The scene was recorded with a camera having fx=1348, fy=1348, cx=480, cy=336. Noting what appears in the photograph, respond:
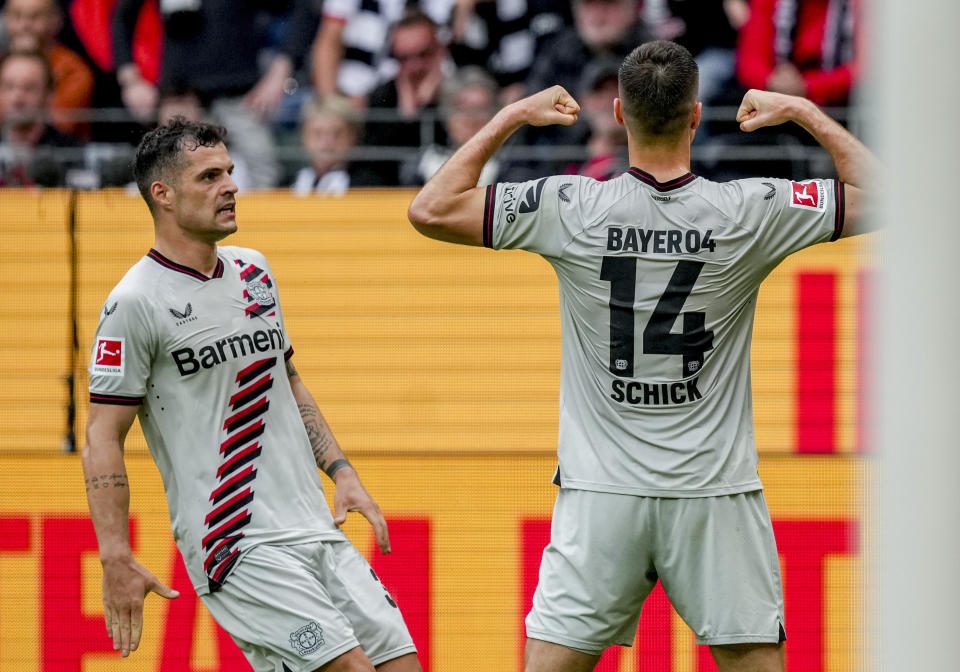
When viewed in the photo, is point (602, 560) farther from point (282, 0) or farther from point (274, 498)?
point (282, 0)

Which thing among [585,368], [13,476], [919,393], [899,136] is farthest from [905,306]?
[13,476]

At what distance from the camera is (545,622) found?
414 cm

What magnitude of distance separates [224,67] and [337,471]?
5.76 meters

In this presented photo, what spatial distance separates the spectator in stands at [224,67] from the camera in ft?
32.0

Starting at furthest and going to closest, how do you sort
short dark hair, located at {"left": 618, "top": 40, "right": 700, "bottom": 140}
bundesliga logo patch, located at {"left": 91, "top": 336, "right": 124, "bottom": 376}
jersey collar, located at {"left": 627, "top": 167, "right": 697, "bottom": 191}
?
1. bundesliga logo patch, located at {"left": 91, "top": 336, "right": 124, "bottom": 376}
2. jersey collar, located at {"left": 627, "top": 167, "right": 697, "bottom": 191}
3. short dark hair, located at {"left": 618, "top": 40, "right": 700, "bottom": 140}

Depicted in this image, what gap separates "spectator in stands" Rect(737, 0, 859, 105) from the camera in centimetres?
925

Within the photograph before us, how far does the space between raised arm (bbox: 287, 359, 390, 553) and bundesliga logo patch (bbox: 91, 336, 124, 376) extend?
0.70 metres

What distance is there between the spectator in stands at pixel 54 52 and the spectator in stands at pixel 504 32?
284cm

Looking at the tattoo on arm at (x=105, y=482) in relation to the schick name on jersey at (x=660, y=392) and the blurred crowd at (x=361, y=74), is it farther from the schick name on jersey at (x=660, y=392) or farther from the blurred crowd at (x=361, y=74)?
the blurred crowd at (x=361, y=74)

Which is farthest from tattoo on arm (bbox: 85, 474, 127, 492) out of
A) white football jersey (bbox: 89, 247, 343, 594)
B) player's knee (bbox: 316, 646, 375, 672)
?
player's knee (bbox: 316, 646, 375, 672)

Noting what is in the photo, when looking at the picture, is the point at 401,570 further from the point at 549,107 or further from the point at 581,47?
the point at 581,47

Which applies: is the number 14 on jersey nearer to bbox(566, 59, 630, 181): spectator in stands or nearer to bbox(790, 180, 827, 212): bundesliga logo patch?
bbox(790, 180, 827, 212): bundesliga logo patch

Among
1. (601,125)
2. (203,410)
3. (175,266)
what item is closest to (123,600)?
(203,410)

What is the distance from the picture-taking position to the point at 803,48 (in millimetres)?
9398
